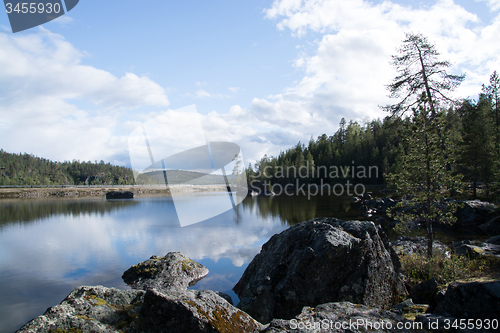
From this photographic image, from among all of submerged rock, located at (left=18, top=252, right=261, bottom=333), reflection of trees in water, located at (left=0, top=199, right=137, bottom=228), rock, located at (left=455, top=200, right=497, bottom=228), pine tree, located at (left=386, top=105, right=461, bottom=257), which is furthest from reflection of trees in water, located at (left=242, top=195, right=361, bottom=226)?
reflection of trees in water, located at (left=0, top=199, right=137, bottom=228)

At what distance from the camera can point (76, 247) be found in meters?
19.6

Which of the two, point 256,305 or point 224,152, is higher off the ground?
point 224,152

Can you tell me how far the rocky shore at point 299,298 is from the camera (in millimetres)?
4219

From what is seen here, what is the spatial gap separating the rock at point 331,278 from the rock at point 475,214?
69.9ft

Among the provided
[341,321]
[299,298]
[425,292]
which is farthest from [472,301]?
[299,298]

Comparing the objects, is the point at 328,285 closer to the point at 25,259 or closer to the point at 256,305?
the point at 256,305

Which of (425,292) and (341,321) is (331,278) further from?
(341,321)

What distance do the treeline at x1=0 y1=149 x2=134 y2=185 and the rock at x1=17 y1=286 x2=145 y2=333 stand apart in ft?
580

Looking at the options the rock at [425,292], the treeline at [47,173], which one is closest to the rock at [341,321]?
the rock at [425,292]

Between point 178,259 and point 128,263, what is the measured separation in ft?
15.6

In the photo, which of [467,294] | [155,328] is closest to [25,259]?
[155,328]

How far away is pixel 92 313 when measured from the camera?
4.56m

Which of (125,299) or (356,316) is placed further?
(125,299)

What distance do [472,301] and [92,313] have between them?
6821 mm
